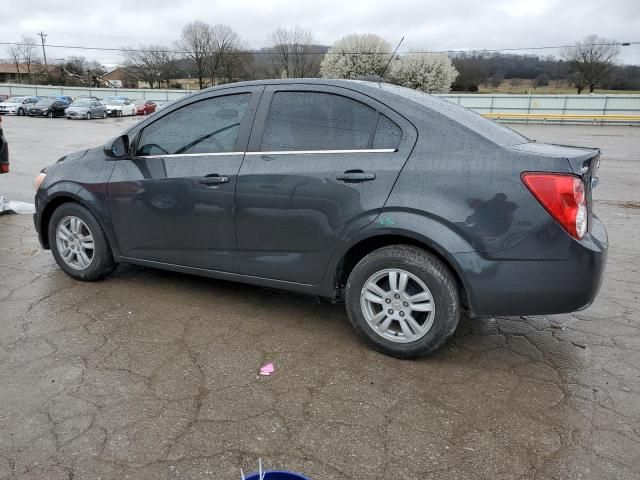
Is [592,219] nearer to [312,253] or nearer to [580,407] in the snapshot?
[580,407]

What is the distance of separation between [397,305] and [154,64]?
76.5 metres

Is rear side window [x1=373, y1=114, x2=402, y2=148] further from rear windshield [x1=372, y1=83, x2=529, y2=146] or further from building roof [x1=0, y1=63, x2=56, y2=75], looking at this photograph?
building roof [x1=0, y1=63, x2=56, y2=75]

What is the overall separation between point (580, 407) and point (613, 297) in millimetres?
1964

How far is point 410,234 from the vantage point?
3.11 meters

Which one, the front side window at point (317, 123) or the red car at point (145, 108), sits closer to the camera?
the front side window at point (317, 123)

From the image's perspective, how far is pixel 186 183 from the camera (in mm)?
3830

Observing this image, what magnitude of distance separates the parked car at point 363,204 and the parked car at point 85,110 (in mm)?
36641

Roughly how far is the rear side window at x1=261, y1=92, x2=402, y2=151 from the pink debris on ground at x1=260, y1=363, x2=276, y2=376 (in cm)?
141

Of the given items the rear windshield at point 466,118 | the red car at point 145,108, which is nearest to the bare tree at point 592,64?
the red car at point 145,108

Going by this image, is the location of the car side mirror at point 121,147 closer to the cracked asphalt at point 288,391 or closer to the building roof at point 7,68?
the cracked asphalt at point 288,391

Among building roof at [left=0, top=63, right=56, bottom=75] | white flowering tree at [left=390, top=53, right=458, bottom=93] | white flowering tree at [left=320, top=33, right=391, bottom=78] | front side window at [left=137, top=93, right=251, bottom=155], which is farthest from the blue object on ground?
building roof at [left=0, top=63, right=56, bottom=75]

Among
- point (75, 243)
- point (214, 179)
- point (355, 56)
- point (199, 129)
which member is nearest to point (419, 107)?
point (214, 179)

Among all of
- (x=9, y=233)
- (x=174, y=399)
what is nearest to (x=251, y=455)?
(x=174, y=399)

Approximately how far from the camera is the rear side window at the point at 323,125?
331 cm
